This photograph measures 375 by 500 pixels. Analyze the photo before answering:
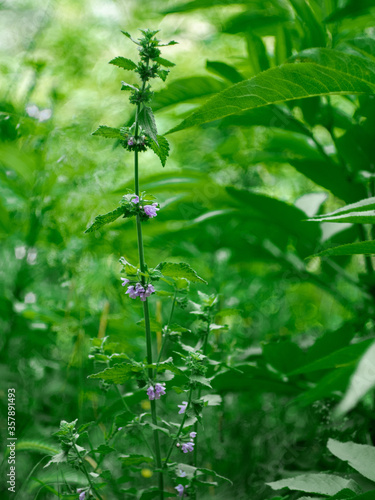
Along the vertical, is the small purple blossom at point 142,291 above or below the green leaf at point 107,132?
below

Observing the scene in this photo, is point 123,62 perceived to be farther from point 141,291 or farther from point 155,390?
point 155,390

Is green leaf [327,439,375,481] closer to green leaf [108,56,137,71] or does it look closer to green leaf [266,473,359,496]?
green leaf [266,473,359,496]

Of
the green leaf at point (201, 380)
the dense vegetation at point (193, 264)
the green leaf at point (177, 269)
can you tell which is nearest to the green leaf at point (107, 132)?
the dense vegetation at point (193, 264)

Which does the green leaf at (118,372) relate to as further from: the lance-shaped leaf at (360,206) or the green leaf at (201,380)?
the lance-shaped leaf at (360,206)

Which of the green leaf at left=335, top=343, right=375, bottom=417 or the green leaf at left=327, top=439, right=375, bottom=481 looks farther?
the green leaf at left=327, top=439, right=375, bottom=481

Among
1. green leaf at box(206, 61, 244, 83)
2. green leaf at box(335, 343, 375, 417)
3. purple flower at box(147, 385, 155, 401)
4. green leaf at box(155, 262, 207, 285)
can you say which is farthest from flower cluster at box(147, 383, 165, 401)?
green leaf at box(206, 61, 244, 83)

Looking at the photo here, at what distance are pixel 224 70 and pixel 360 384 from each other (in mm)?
664

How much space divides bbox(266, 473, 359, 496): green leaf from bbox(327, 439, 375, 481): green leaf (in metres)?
0.02

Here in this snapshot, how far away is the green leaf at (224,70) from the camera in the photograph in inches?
31.6

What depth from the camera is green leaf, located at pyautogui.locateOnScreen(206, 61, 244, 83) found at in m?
0.80

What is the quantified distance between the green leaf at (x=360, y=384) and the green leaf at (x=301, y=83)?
0.92 feet

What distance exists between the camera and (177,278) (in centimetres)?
52

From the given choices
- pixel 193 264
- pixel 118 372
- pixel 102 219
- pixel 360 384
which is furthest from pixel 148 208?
pixel 193 264

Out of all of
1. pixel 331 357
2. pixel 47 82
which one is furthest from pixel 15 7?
pixel 331 357
